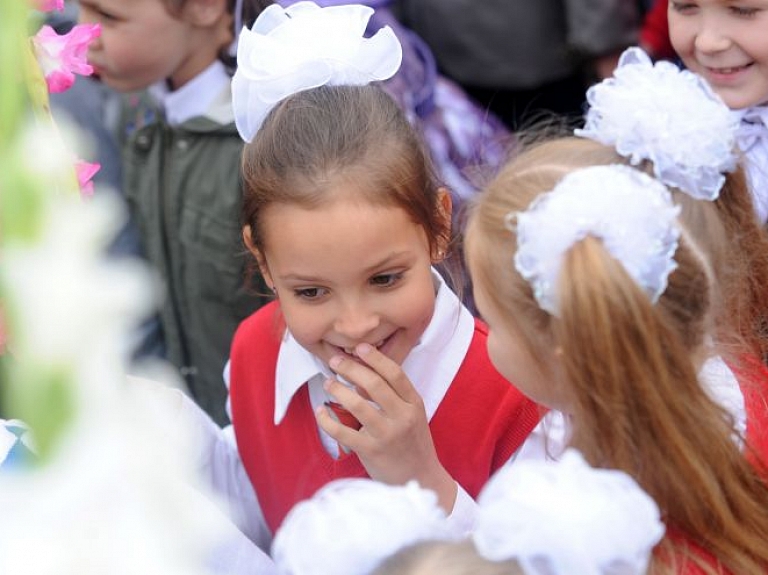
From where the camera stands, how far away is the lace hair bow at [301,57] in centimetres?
129

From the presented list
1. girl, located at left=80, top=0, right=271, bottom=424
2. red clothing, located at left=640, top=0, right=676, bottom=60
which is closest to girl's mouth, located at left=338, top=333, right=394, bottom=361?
girl, located at left=80, top=0, right=271, bottom=424

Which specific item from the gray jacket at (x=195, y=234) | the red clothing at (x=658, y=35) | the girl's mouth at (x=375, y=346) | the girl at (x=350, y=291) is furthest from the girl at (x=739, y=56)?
the gray jacket at (x=195, y=234)

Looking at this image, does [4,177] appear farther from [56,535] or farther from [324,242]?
[324,242]

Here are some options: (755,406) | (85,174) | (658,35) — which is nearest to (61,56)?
(85,174)

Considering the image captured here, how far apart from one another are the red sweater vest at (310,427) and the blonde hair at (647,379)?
1.03 ft

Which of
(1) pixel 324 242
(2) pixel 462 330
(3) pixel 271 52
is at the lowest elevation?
(2) pixel 462 330

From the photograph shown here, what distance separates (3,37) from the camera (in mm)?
259

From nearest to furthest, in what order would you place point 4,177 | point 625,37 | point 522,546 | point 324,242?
point 4,177
point 522,546
point 324,242
point 625,37

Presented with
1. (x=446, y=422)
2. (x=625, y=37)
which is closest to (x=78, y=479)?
(x=446, y=422)

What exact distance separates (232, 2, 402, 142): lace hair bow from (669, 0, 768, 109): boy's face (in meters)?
0.51

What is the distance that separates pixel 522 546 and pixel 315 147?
26.6 inches

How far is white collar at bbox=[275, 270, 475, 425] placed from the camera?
1.32 meters

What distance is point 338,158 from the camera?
1250 mm

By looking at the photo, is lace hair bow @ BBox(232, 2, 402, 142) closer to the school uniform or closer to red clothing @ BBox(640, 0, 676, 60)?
the school uniform
